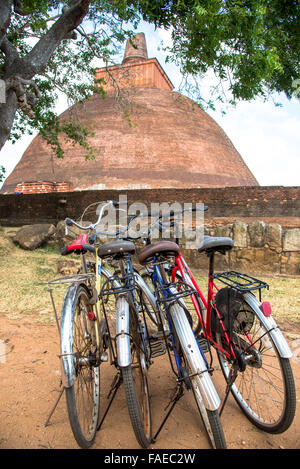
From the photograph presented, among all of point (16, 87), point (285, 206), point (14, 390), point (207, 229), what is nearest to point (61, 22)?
point (16, 87)

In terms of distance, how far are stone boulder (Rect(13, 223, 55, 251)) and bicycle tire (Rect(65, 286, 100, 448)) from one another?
6038 mm

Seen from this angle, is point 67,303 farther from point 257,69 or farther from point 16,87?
point 257,69

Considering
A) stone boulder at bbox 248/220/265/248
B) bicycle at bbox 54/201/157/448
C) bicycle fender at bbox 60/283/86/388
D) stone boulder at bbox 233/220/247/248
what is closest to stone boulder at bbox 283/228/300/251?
stone boulder at bbox 248/220/265/248

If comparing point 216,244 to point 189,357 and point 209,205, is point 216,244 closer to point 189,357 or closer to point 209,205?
point 189,357

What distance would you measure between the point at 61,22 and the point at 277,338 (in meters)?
5.99

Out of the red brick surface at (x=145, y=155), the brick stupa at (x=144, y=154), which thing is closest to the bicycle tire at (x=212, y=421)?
the brick stupa at (x=144, y=154)

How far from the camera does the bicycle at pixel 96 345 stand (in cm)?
139

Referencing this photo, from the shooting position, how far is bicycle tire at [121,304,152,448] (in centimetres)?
137

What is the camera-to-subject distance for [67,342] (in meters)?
1.44

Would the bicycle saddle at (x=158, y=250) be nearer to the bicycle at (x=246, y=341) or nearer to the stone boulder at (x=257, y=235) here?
the bicycle at (x=246, y=341)

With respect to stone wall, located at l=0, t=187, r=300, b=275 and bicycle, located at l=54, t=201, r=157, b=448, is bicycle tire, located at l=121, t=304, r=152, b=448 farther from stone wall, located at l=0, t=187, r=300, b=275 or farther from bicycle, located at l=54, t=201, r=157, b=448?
stone wall, located at l=0, t=187, r=300, b=275

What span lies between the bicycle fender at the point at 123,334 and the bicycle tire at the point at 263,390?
2.00ft

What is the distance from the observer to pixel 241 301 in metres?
1.69

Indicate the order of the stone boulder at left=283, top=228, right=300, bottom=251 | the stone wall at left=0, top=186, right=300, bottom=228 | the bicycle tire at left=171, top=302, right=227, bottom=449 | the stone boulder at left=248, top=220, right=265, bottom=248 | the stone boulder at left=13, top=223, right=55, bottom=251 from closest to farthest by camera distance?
the bicycle tire at left=171, top=302, right=227, bottom=449, the stone boulder at left=283, top=228, right=300, bottom=251, the stone boulder at left=248, top=220, right=265, bottom=248, the stone boulder at left=13, top=223, right=55, bottom=251, the stone wall at left=0, top=186, right=300, bottom=228
